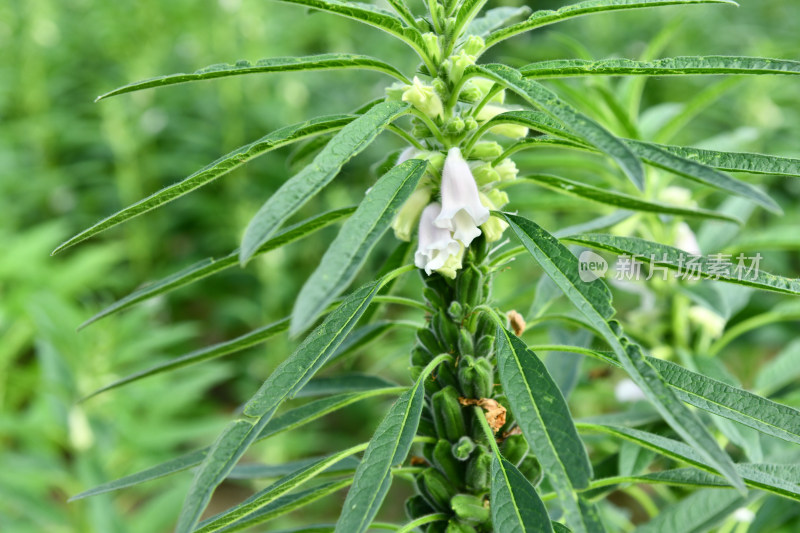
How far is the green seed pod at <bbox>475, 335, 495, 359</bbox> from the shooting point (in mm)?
752

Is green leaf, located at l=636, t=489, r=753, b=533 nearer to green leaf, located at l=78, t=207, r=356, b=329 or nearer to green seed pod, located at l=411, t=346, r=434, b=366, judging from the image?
green seed pod, located at l=411, t=346, r=434, b=366

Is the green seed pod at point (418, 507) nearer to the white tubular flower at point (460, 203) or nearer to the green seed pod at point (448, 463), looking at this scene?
the green seed pod at point (448, 463)

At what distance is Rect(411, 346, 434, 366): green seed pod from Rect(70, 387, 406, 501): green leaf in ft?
0.12

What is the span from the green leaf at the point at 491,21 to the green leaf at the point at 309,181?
0.34 metres

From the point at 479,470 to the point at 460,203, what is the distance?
288mm

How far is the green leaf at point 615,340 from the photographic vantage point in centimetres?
50

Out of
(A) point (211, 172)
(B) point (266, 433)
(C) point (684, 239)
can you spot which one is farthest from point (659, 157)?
(C) point (684, 239)

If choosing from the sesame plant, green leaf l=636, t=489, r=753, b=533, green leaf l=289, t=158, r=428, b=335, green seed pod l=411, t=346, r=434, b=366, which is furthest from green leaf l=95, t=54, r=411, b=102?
green leaf l=636, t=489, r=753, b=533

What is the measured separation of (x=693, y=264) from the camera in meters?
0.65

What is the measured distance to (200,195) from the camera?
4051mm

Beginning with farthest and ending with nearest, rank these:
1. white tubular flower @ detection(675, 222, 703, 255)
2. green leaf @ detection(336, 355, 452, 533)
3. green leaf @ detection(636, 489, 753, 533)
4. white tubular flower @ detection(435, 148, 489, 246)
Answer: white tubular flower @ detection(675, 222, 703, 255) < green leaf @ detection(636, 489, 753, 533) < white tubular flower @ detection(435, 148, 489, 246) < green leaf @ detection(336, 355, 452, 533)

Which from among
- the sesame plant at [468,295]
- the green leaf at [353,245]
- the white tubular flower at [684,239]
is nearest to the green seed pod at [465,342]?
the sesame plant at [468,295]

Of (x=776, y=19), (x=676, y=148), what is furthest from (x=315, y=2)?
(x=776, y=19)

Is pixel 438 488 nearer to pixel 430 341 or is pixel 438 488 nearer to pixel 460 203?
pixel 430 341
